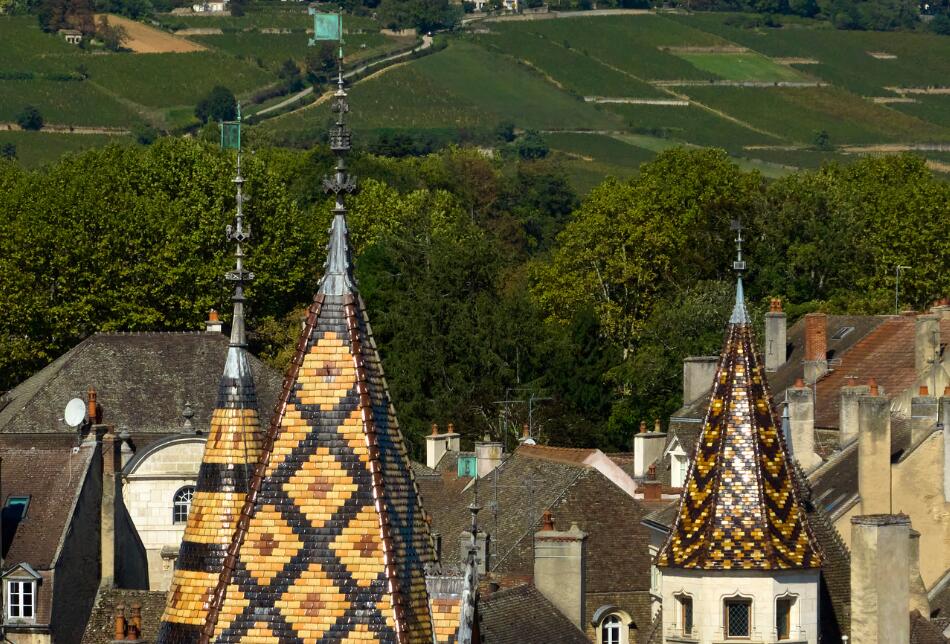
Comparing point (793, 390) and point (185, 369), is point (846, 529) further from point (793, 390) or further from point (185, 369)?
point (185, 369)

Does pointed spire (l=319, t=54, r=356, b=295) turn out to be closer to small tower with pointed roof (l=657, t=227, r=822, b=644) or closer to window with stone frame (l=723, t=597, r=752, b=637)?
small tower with pointed roof (l=657, t=227, r=822, b=644)

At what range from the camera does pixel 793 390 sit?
73.8m

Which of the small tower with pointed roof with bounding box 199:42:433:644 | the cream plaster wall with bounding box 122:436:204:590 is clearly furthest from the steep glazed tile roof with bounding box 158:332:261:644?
the cream plaster wall with bounding box 122:436:204:590

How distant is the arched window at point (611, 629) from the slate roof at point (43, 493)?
12.6 m

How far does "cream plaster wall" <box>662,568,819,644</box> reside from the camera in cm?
4878

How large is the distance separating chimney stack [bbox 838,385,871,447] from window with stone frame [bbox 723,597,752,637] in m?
23.2

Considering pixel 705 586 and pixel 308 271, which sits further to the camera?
pixel 308 271

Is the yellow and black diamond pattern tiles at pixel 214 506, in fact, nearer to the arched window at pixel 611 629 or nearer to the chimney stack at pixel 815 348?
the arched window at pixel 611 629

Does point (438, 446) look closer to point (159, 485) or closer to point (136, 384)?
point (136, 384)

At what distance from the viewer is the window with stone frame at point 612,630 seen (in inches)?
2377

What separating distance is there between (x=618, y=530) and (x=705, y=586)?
17.5m

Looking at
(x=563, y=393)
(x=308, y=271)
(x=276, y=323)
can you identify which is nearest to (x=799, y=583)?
(x=563, y=393)

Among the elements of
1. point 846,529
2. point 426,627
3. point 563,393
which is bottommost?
point 563,393

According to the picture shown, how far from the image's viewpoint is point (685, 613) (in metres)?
49.3
